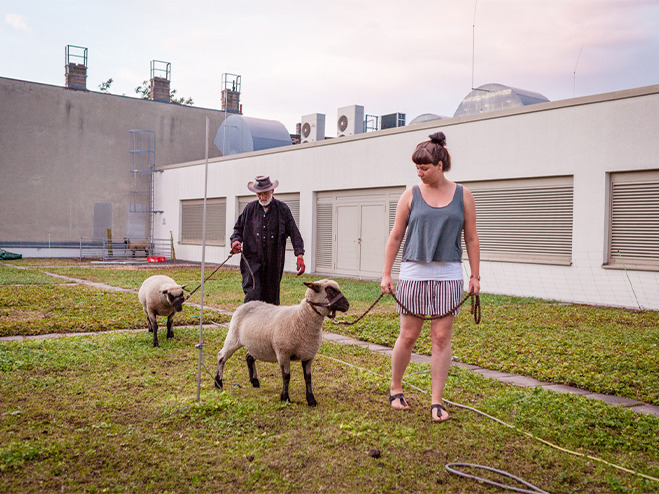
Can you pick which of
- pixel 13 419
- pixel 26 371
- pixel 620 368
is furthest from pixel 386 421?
pixel 26 371

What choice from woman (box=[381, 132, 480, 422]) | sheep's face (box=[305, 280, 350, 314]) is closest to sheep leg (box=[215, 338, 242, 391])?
sheep's face (box=[305, 280, 350, 314])

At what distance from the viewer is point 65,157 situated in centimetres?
2866

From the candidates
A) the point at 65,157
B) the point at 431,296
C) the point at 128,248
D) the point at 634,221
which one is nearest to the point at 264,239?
the point at 431,296

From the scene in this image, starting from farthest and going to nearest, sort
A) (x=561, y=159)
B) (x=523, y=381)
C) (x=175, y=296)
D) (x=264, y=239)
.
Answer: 1. (x=561, y=159)
2. (x=175, y=296)
3. (x=264, y=239)
4. (x=523, y=381)

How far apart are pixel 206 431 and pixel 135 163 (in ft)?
93.6

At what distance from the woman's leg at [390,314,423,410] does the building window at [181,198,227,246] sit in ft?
68.5

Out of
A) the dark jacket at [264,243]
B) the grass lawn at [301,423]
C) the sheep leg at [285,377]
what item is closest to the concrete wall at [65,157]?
the grass lawn at [301,423]

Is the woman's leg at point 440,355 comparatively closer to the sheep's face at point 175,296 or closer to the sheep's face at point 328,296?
the sheep's face at point 328,296

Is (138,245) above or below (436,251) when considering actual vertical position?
below

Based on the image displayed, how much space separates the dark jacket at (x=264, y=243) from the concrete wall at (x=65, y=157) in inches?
991

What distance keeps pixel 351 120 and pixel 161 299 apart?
56.5ft

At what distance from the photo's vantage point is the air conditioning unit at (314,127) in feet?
85.9

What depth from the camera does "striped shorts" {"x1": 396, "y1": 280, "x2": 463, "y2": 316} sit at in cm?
443

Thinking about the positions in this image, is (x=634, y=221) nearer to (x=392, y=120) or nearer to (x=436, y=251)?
(x=436, y=251)
